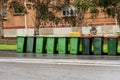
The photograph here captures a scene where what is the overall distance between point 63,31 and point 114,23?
498cm

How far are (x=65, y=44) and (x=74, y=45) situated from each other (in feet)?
1.90

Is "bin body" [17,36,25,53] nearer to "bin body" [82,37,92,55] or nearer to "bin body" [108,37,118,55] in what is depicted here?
"bin body" [82,37,92,55]

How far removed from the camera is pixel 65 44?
2603 cm

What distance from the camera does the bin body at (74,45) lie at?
25.6m

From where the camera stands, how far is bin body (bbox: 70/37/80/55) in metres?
25.6

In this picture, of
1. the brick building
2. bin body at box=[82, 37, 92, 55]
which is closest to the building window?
the brick building

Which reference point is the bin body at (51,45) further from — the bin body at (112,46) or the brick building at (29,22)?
the brick building at (29,22)

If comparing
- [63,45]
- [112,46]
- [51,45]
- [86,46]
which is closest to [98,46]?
[86,46]

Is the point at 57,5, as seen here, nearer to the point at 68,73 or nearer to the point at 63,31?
the point at 63,31

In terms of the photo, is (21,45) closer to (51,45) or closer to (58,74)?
(51,45)

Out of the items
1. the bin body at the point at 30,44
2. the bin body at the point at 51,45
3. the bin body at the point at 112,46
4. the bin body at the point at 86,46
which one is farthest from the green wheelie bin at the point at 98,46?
the bin body at the point at 30,44

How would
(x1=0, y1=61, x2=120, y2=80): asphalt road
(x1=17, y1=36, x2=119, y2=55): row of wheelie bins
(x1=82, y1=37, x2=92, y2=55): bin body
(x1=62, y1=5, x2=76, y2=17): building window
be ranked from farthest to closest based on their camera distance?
(x1=62, y1=5, x2=76, y2=17): building window
(x1=82, y1=37, x2=92, y2=55): bin body
(x1=17, y1=36, x2=119, y2=55): row of wheelie bins
(x1=0, y1=61, x2=120, y2=80): asphalt road

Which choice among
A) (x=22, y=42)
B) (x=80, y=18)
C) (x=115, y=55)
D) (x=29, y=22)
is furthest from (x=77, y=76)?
(x=29, y=22)

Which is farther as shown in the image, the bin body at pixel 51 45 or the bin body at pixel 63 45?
the bin body at pixel 51 45
